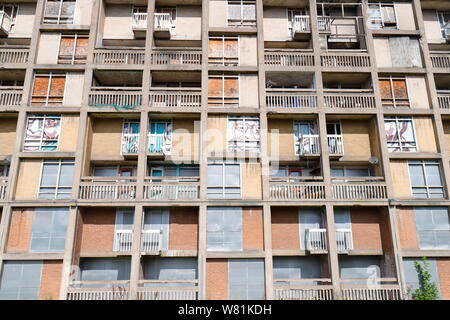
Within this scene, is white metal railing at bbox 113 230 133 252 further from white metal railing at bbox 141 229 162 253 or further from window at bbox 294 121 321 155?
window at bbox 294 121 321 155

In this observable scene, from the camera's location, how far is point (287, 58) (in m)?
20.7

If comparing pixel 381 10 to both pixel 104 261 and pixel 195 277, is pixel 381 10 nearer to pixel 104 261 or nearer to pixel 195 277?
pixel 195 277

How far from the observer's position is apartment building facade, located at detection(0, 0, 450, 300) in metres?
17.5

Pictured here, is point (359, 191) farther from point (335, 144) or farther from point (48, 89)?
point (48, 89)

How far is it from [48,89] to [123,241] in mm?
8999

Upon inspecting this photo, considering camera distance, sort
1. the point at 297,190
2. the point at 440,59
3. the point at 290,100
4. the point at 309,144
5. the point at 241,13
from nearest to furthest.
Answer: the point at 297,190, the point at 309,144, the point at 290,100, the point at 440,59, the point at 241,13

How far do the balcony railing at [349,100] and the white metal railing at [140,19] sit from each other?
1110 cm

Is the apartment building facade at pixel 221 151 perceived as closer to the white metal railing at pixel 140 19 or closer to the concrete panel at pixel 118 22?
the concrete panel at pixel 118 22

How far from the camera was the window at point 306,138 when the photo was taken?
1955cm

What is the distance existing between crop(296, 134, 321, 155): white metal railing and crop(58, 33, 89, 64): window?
40.9 ft

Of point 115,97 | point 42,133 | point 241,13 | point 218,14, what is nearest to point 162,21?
point 218,14

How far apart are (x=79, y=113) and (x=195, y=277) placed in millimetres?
10177

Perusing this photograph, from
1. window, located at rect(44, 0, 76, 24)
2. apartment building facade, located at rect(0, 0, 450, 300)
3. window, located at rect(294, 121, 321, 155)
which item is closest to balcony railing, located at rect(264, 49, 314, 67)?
apartment building facade, located at rect(0, 0, 450, 300)

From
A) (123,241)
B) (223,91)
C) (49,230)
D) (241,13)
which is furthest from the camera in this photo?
(241,13)
